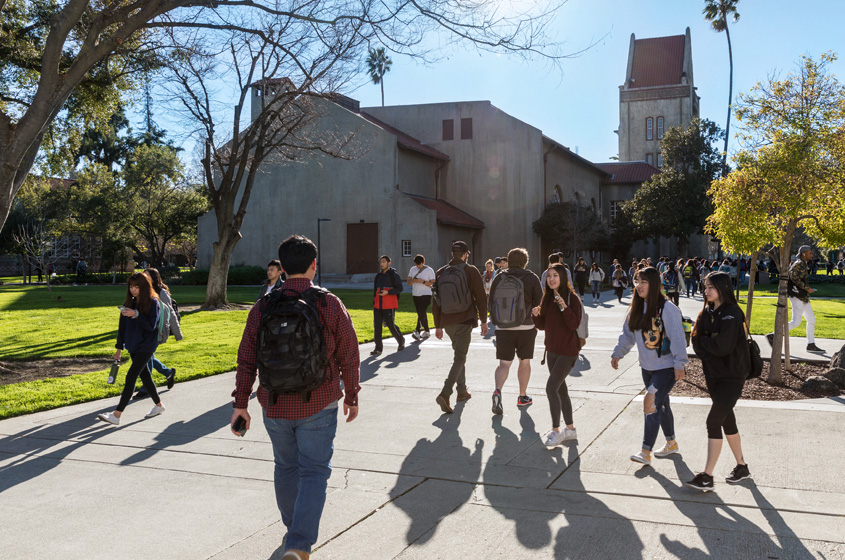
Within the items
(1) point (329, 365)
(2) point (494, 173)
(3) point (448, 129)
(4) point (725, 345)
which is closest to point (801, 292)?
(4) point (725, 345)

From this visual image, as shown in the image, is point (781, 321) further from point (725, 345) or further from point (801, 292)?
point (725, 345)

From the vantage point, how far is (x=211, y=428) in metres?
6.91

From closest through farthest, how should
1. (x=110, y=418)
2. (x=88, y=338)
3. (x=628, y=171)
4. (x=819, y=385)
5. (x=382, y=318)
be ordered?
1. (x=110, y=418)
2. (x=819, y=385)
3. (x=382, y=318)
4. (x=88, y=338)
5. (x=628, y=171)

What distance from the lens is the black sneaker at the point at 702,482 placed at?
15.9 feet

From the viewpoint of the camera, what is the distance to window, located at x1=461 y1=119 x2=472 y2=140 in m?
42.0

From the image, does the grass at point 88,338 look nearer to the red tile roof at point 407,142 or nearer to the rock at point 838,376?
the rock at point 838,376

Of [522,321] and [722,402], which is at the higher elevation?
[522,321]

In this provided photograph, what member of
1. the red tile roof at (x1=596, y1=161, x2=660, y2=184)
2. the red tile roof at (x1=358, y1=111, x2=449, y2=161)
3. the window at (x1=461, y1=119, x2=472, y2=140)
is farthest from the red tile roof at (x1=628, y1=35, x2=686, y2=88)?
the red tile roof at (x1=358, y1=111, x2=449, y2=161)

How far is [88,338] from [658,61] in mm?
65223

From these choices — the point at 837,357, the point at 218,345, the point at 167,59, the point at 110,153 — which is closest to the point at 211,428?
the point at 218,345

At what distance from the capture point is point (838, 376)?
839cm

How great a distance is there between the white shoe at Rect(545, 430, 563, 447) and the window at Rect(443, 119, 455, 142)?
123 feet

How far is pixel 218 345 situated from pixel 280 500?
10.3 meters

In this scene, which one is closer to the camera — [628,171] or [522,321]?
[522,321]
